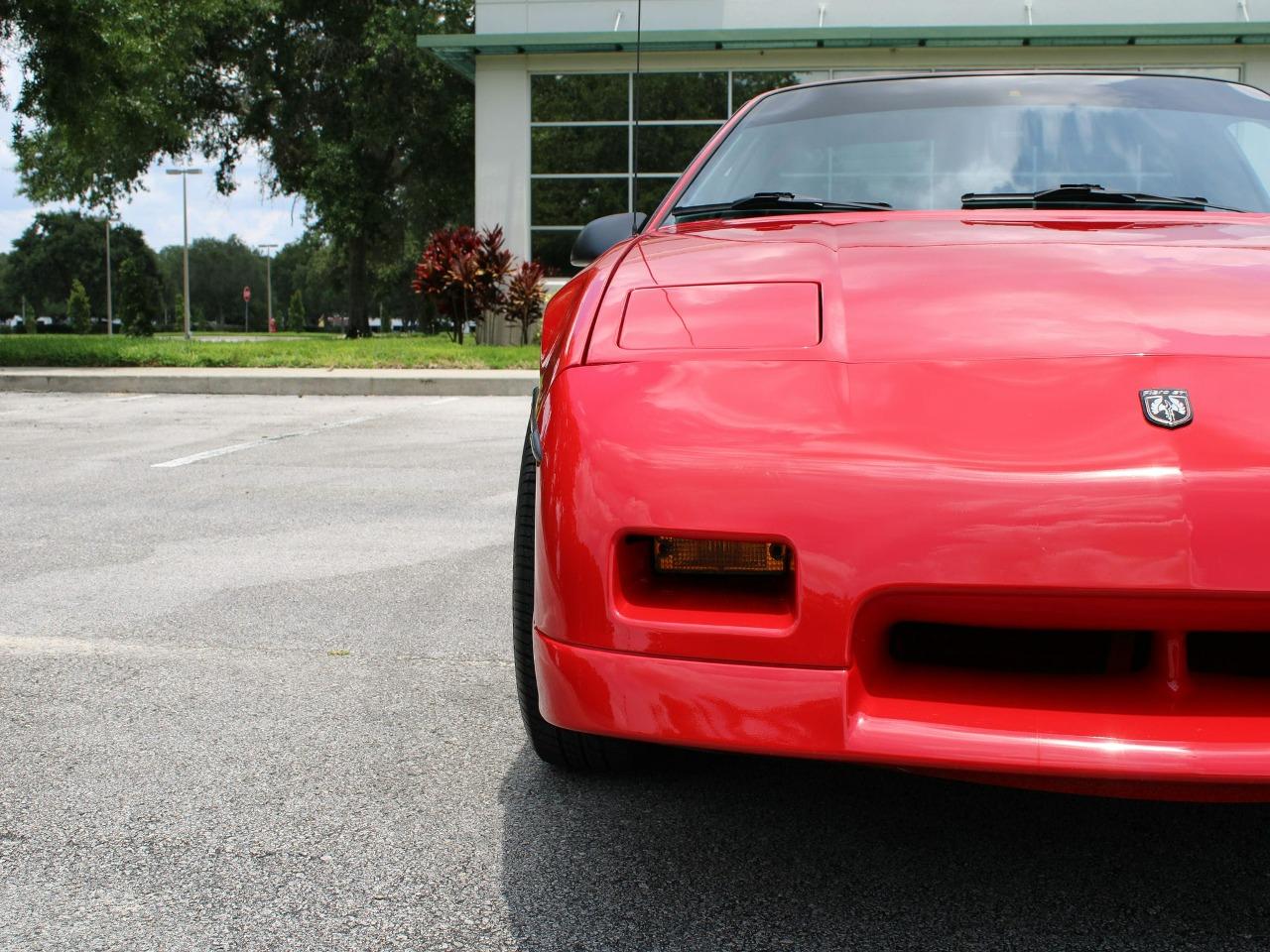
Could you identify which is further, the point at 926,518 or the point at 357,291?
the point at 357,291

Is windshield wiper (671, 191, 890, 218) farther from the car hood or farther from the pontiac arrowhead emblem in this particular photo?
the pontiac arrowhead emblem

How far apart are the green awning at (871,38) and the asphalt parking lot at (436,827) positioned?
16.6 metres

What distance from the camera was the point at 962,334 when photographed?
6.18 ft

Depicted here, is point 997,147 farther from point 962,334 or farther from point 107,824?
point 107,824

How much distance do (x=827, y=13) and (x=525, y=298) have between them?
6.63 metres

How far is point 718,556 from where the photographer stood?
5.59 ft

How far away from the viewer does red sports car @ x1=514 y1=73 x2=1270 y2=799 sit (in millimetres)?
1562

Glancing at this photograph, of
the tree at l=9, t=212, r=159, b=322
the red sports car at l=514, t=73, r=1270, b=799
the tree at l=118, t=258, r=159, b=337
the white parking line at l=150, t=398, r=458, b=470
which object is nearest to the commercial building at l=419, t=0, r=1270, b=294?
the white parking line at l=150, t=398, r=458, b=470

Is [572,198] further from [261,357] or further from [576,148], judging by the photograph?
[261,357]

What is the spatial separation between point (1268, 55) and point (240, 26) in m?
22.3

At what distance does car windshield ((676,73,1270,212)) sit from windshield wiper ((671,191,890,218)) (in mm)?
53

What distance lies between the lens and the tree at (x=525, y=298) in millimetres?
18672

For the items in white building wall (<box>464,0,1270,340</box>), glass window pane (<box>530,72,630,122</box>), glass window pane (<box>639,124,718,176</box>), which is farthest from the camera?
glass window pane (<box>530,72,630,122</box>)

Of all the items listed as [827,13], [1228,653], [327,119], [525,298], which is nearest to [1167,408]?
[1228,653]
